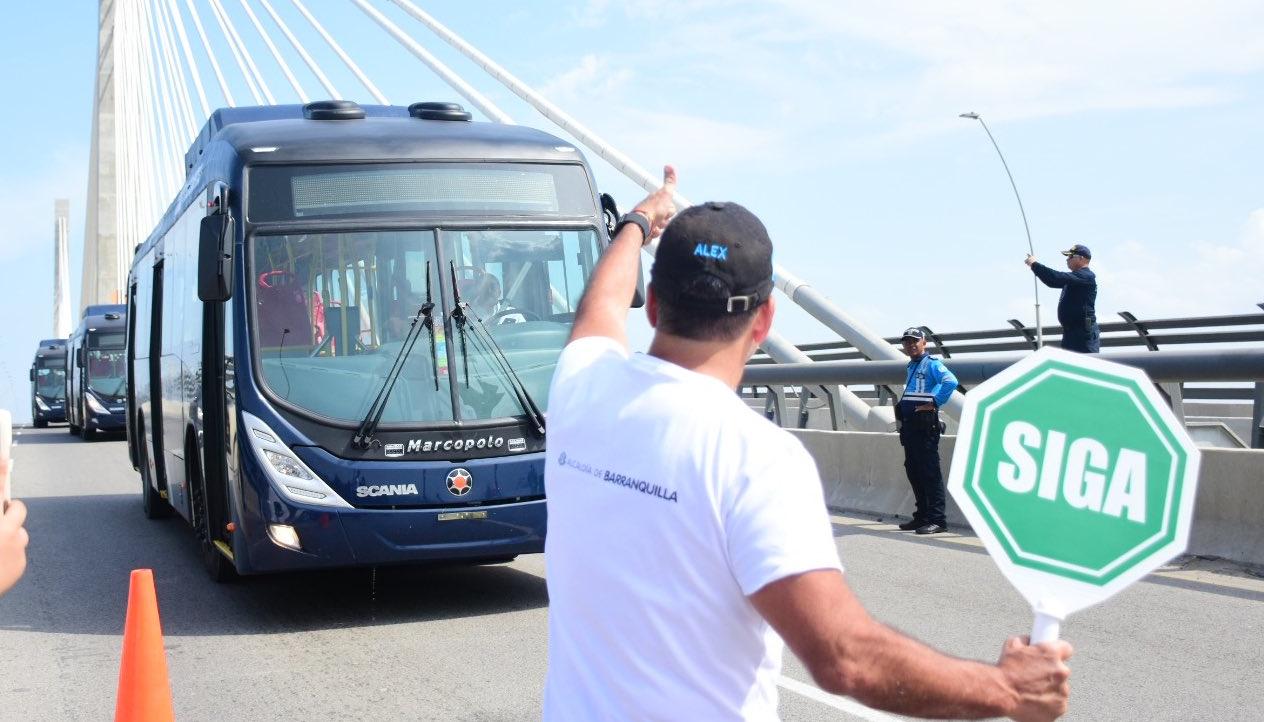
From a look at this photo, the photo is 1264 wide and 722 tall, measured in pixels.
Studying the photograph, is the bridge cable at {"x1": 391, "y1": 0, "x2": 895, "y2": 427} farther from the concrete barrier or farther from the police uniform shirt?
the police uniform shirt

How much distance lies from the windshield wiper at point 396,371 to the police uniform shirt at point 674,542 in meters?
6.04

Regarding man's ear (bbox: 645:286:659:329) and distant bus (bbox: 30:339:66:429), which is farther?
distant bus (bbox: 30:339:66:429)

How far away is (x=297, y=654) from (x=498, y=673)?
129 centimetres

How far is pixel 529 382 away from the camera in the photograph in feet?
28.5

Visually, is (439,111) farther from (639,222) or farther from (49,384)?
(49,384)

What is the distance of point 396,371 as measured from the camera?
8477 mm

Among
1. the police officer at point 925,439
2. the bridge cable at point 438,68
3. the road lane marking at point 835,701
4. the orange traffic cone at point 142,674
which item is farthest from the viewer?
the bridge cable at point 438,68

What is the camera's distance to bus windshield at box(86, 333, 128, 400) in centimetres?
3412

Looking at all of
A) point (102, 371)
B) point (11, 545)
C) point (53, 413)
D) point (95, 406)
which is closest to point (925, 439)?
point (11, 545)

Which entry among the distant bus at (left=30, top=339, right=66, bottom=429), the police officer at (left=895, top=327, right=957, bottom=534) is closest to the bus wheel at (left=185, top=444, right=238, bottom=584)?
the police officer at (left=895, top=327, right=957, bottom=534)

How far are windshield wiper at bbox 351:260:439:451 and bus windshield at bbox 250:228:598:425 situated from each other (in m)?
0.02

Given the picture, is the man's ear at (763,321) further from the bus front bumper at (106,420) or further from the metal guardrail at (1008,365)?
the bus front bumper at (106,420)

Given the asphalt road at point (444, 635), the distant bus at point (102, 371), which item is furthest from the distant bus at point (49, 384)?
the asphalt road at point (444, 635)

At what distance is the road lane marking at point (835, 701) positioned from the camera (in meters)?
5.86
